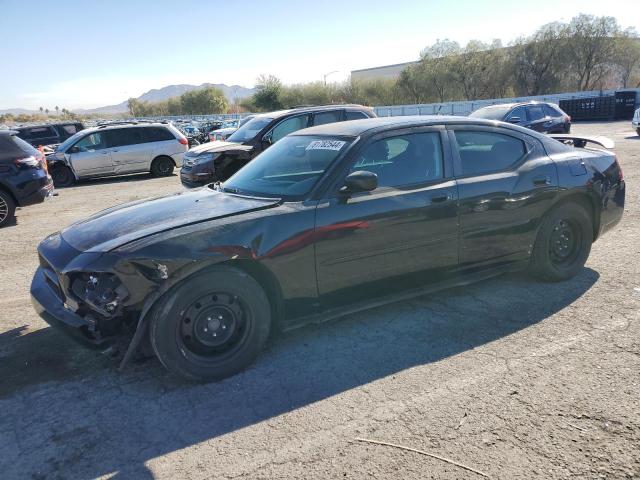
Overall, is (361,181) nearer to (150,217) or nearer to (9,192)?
(150,217)

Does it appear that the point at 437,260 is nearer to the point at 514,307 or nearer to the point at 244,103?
the point at 514,307

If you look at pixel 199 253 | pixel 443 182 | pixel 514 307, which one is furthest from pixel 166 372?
pixel 514 307

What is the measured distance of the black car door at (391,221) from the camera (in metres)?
3.61

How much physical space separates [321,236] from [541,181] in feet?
7.50

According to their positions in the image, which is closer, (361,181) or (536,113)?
(361,181)

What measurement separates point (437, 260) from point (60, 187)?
13.2m

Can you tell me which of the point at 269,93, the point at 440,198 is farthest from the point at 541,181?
the point at 269,93

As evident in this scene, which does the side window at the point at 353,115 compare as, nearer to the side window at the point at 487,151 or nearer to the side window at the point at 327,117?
the side window at the point at 327,117

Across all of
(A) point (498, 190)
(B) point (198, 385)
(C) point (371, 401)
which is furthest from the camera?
(A) point (498, 190)

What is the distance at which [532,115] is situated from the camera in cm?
1494

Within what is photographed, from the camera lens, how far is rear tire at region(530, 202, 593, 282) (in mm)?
4613

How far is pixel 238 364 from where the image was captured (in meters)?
3.38

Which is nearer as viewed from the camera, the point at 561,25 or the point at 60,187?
the point at 60,187

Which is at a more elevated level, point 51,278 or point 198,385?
point 51,278
